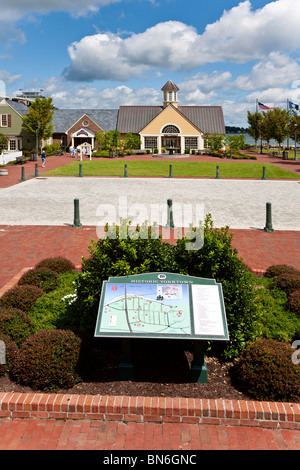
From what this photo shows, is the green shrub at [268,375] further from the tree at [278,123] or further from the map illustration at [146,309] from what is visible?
the tree at [278,123]

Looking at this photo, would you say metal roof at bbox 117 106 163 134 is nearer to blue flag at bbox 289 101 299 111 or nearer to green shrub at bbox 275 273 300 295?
blue flag at bbox 289 101 299 111

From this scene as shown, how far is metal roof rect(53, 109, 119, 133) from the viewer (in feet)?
214

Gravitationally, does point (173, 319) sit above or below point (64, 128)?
below

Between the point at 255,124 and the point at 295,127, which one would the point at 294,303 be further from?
the point at 255,124

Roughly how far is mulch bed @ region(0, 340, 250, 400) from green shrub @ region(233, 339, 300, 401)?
0.56ft

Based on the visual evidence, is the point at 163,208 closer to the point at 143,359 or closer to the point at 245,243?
the point at 245,243

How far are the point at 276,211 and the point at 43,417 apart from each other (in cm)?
1516

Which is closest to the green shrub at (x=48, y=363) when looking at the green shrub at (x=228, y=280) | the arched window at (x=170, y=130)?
the green shrub at (x=228, y=280)

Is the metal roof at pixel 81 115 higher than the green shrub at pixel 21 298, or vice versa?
the metal roof at pixel 81 115

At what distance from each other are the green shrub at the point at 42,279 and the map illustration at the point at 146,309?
2.86 m

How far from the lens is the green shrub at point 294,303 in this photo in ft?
23.9

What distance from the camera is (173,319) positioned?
17.5ft

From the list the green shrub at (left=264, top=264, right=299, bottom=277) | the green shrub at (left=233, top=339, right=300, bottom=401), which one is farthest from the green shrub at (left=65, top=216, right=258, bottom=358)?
the green shrub at (left=264, top=264, right=299, bottom=277)
